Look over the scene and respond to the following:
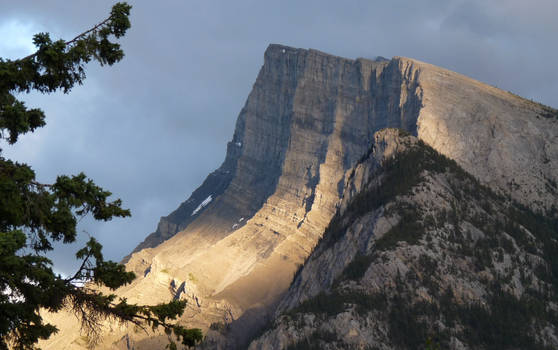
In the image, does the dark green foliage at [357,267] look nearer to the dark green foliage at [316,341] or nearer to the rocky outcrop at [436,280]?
the rocky outcrop at [436,280]

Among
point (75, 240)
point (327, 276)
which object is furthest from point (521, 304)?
point (75, 240)

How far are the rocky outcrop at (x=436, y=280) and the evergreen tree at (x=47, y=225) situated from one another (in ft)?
395

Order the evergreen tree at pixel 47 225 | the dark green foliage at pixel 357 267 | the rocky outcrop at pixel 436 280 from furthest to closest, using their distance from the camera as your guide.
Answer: the dark green foliage at pixel 357 267 → the rocky outcrop at pixel 436 280 → the evergreen tree at pixel 47 225

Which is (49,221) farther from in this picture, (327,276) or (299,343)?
(327,276)

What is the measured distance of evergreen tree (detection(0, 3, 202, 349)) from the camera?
1085 inches

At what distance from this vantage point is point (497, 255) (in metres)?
170

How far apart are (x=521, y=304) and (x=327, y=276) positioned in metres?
53.4

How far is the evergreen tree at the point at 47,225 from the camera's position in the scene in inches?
1085

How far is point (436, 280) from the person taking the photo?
15925 centimetres

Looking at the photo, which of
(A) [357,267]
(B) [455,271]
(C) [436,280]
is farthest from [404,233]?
(C) [436,280]

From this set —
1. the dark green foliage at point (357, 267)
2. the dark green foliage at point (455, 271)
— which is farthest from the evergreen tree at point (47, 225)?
the dark green foliage at point (357, 267)

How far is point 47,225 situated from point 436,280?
138 m

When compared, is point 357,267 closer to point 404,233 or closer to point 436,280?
point 404,233

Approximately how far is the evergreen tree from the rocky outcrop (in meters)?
120
